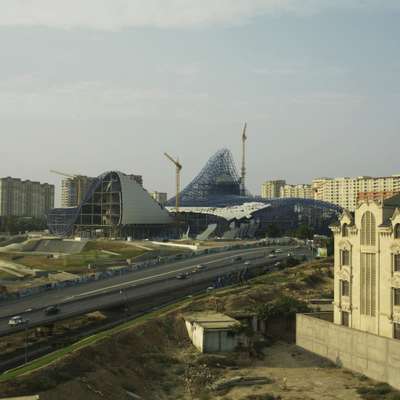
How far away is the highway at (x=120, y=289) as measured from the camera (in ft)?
206

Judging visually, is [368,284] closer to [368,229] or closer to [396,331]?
[368,229]

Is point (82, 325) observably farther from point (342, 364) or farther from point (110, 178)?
point (110, 178)

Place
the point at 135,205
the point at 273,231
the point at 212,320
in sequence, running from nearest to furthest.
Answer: the point at 212,320
the point at 273,231
the point at 135,205

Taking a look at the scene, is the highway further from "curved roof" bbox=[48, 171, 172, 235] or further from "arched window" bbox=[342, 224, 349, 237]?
"curved roof" bbox=[48, 171, 172, 235]

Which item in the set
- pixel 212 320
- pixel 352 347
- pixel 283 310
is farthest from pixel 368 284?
pixel 212 320

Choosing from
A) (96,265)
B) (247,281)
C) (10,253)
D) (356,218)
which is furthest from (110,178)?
(356,218)

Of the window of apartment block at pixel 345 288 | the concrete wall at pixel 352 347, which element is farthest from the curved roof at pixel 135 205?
the window of apartment block at pixel 345 288

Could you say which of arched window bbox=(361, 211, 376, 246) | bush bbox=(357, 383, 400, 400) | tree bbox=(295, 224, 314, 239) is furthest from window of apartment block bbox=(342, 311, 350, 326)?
tree bbox=(295, 224, 314, 239)

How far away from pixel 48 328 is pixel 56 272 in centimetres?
4277

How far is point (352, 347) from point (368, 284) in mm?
5679

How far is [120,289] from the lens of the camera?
257ft

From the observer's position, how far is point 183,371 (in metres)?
50.8

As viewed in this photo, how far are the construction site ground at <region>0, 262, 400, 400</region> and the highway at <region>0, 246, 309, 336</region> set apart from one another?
8076 mm

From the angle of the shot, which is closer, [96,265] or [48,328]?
[48,328]
